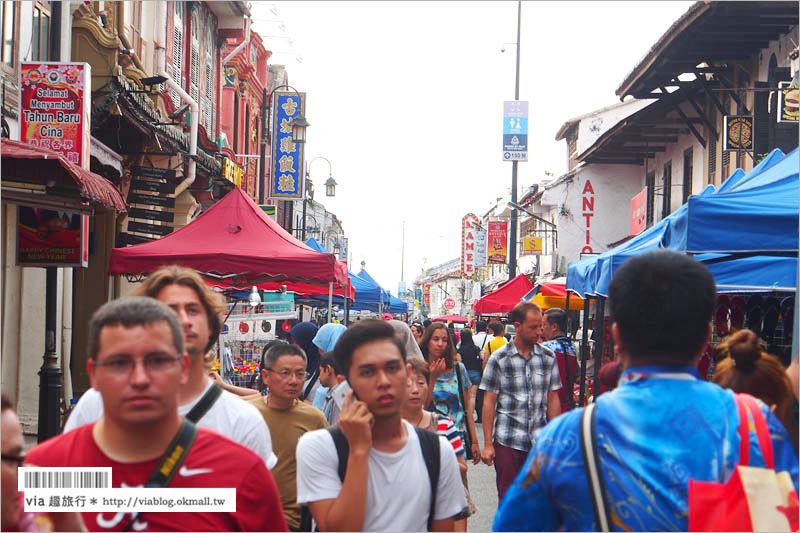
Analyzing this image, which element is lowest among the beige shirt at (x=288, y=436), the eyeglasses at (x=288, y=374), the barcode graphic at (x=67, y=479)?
the beige shirt at (x=288, y=436)

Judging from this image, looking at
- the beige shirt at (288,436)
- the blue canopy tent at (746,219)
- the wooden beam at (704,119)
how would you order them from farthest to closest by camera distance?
the wooden beam at (704,119) → the blue canopy tent at (746,219) → the beige shirt at (288,436)

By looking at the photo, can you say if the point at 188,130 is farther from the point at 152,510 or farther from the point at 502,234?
the point at 502,234

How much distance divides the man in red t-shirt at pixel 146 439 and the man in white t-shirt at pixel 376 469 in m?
0.65

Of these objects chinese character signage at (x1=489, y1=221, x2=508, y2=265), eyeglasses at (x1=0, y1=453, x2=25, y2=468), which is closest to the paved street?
eyeglasses at (x1=0, y1=453, x2=25, y2=468)

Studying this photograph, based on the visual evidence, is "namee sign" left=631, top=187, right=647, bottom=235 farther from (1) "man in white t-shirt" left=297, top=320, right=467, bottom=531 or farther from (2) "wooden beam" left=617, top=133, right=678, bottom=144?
(1) "man in white t-shirt" left=297, top=320, right=467, bottom=531

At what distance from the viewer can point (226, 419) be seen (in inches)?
143

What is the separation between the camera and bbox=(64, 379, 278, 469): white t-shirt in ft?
11.6

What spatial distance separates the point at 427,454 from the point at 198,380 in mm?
955

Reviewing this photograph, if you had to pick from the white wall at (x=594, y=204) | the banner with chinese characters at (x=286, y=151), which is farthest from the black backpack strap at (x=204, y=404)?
the white wall at (x=594, y=204)

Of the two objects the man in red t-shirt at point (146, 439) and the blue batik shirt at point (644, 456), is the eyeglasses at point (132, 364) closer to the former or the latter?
the man in red t-shirt at point (146, 439)

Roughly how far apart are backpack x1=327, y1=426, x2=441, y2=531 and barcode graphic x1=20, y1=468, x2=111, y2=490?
1.04 metres

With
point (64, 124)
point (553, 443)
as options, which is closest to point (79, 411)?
point (553, 443)

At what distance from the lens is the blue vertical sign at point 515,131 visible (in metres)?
31.4

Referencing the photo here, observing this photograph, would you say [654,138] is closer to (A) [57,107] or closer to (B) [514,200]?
(B) [514,200]
